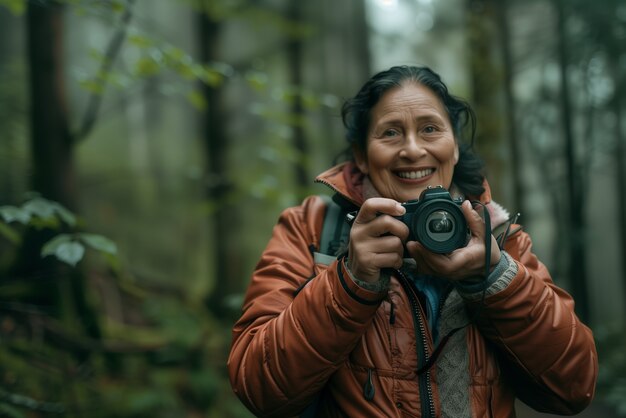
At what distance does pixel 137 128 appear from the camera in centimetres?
641

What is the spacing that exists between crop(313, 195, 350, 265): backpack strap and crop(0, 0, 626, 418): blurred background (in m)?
1.27

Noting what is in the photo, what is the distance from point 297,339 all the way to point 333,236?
0.44m

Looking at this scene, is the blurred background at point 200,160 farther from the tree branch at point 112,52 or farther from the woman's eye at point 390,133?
the woman's eye at point 390,133

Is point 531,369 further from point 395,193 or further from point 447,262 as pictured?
point 395,193

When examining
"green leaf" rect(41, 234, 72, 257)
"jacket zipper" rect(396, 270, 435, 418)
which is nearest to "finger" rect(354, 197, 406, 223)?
"jacket zipper" rect(396, 270, 435, 418)

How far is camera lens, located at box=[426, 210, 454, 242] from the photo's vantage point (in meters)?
1.61

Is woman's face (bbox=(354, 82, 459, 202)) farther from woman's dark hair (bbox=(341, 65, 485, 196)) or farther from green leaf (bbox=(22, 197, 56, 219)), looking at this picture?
green leaf (bbox=(22, 197, 56, 219))

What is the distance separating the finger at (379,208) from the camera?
5.37 ft

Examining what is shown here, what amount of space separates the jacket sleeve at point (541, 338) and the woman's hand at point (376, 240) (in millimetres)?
305

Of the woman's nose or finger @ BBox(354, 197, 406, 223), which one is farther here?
the woman's nose

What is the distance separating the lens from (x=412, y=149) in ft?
6.22

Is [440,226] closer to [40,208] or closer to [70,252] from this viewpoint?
[70,252]

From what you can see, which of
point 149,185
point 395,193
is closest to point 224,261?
point 149,185

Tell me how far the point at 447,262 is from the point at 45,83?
3.56m
